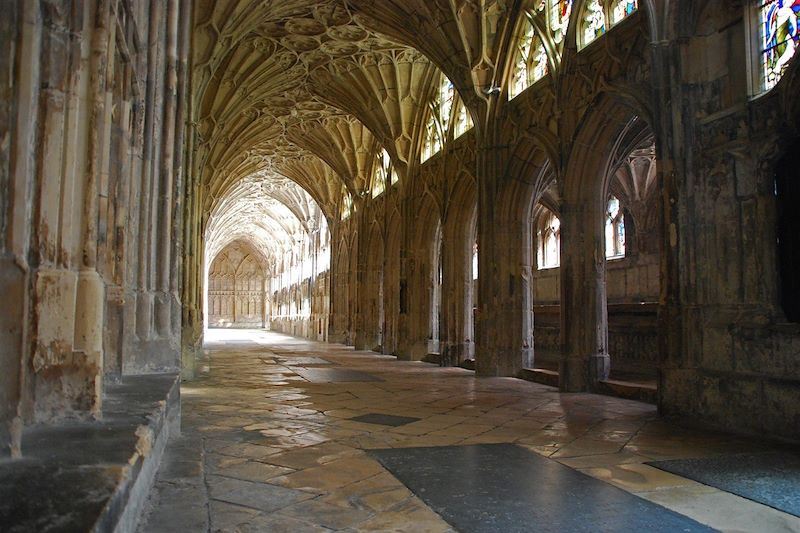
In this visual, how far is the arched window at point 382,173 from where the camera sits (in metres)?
21.3

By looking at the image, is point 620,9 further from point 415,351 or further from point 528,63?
point 415,351

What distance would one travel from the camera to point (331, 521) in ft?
11.1

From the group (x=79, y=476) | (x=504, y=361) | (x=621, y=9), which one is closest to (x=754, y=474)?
(x=79, y=476)

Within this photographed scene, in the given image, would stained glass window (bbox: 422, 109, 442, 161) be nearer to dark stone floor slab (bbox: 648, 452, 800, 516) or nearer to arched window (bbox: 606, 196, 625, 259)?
arched window (bbox: 606, 196, 625, 259)

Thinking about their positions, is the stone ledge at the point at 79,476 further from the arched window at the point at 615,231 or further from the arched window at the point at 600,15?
the arched window at the point at 615,231

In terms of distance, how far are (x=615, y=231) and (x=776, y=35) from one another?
45.2ft

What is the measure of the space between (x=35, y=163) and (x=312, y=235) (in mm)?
33775

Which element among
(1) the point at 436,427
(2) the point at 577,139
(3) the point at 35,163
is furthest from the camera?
(2) the point at 577,139

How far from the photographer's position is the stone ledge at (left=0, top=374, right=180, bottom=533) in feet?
5.39

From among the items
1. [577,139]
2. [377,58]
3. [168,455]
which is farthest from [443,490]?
[377,58]

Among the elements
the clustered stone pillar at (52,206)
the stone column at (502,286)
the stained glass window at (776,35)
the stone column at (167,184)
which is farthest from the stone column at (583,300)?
the clustered stone pillar at (52,206)

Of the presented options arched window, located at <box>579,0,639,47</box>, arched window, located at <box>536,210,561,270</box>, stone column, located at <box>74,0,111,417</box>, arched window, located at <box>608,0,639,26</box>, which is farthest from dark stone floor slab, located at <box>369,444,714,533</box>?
arched window, located at <box>536,210,561,270</box>

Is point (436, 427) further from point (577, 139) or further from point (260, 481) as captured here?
point (577, 139)

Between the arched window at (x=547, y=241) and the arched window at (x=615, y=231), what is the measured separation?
7.25 ft
